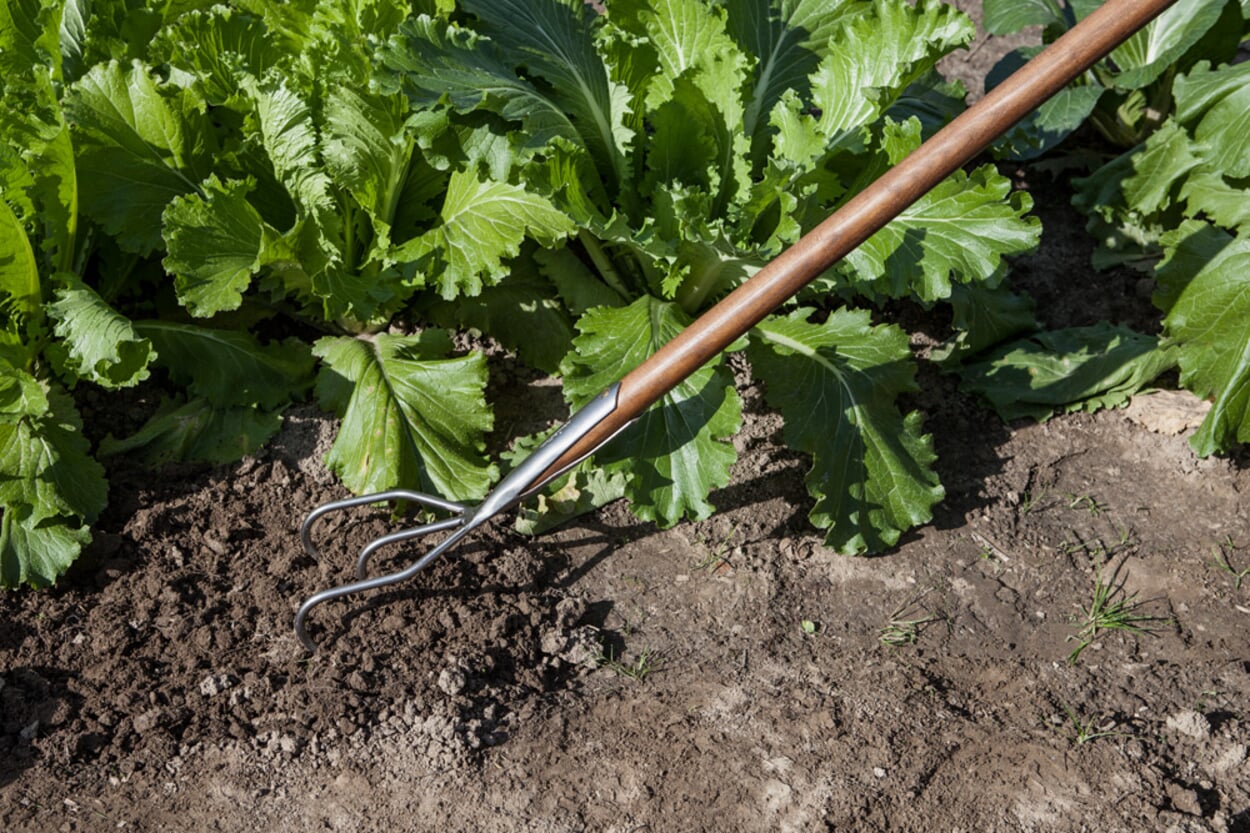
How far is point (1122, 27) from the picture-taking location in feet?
8.45

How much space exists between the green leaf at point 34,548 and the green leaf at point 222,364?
574 mm

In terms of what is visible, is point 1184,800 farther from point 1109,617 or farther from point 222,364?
point 222,364

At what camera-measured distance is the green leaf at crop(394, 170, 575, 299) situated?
11.0ft

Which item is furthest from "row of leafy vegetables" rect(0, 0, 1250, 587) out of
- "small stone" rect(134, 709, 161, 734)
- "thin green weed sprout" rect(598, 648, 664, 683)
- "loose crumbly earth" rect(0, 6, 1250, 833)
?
"small stone" rect(134, 709, 161, 734)

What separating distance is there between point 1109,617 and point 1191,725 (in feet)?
1.27

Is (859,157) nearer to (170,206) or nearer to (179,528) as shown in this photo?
(170,206)

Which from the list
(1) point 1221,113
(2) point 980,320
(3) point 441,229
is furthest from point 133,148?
(1) point 1221,113

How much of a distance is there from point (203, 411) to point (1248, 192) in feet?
10.9

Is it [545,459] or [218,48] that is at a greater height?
[218,48]

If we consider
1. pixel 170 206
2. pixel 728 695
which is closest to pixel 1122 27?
pixel 728 695

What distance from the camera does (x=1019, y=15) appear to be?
4348 millimetres

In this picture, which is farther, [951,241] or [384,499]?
[951,241]

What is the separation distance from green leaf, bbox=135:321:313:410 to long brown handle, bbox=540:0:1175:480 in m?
1.20

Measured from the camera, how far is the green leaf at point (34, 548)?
3223mm
